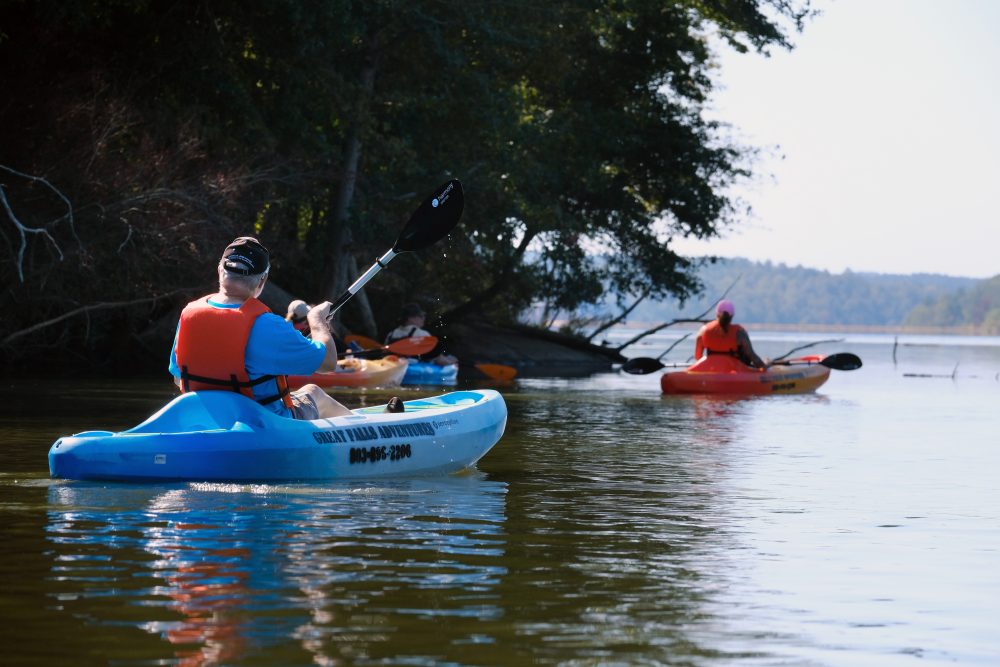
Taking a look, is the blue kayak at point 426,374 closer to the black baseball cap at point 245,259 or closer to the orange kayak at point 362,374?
the orange kayak at point 362,374

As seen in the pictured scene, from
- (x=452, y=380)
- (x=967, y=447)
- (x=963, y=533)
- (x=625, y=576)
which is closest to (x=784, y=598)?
(x=625, y=576)

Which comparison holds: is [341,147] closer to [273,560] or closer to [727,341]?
[727,341]

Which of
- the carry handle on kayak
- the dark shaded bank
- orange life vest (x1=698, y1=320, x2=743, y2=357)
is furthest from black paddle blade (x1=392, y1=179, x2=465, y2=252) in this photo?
the dark shaded bank

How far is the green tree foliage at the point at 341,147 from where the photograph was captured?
19.8 meters

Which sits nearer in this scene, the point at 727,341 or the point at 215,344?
the point at 215,344

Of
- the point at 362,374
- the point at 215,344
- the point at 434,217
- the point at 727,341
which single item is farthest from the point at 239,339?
the point at 727,341

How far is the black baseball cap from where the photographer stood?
8.26 m

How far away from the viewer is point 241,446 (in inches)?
331

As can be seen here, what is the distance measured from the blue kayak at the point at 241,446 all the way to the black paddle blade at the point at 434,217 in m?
2.98

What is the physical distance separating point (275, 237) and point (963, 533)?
18709mm

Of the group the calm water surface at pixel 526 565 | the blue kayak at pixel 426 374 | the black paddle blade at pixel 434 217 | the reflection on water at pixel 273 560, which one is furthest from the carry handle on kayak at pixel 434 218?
the blue kayak at pixel 426 374

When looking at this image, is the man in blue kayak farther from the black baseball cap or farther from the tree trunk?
the tree trunk

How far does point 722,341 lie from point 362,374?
4517mm

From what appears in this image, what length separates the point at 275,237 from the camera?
2536 cm
